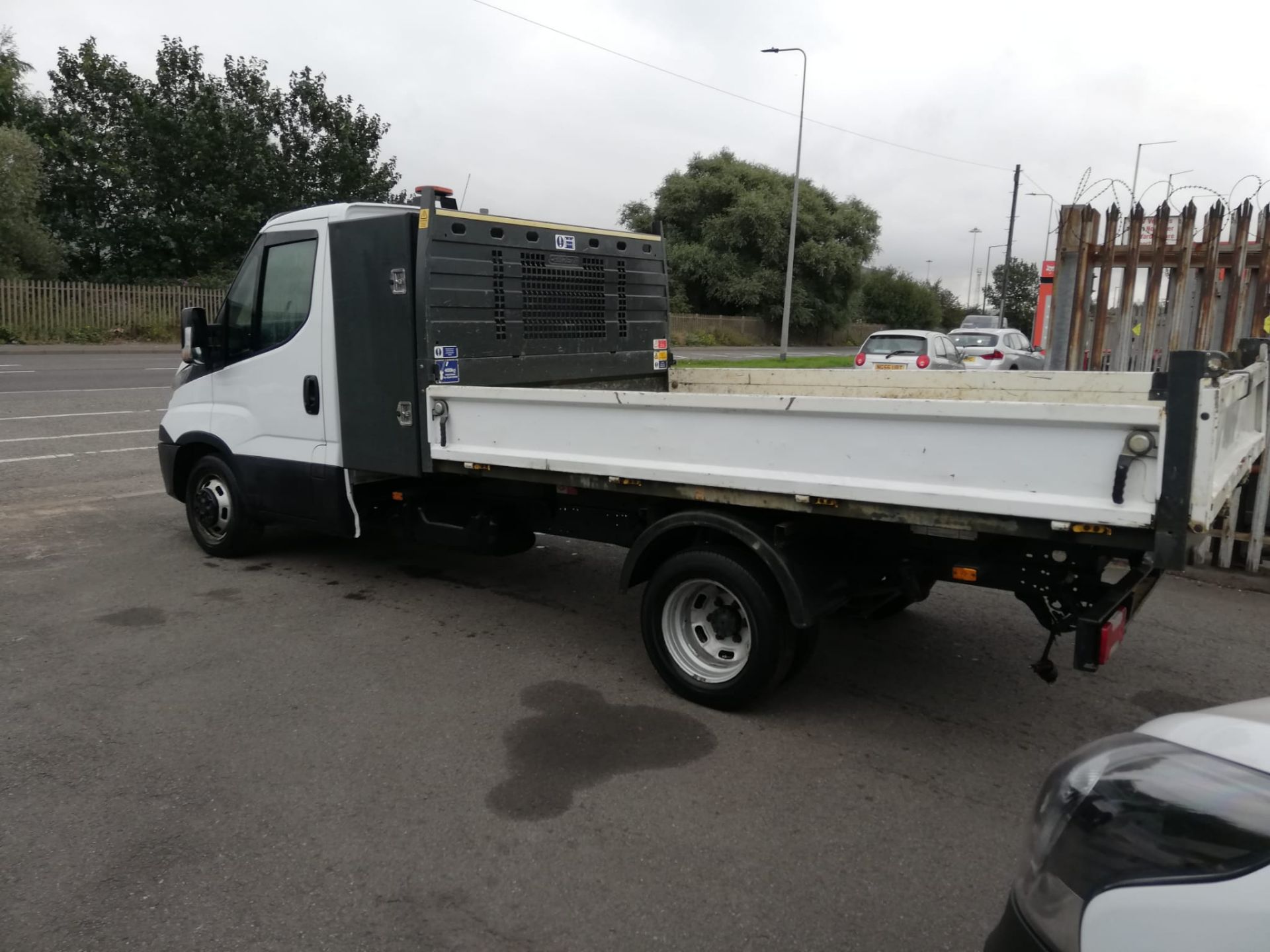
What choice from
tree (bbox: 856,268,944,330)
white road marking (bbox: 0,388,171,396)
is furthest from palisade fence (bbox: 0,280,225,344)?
tree (bbox: 856,268,944,330)

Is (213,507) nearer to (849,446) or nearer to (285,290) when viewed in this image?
(285,290)

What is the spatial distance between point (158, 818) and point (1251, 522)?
706cm

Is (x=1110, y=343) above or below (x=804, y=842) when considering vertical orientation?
above

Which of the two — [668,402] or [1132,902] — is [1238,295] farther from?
[1132,902]

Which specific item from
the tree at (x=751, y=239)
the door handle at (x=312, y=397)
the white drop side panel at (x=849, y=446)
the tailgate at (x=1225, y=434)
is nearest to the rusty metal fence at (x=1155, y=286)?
the tailgate at (x=1225, y=434)

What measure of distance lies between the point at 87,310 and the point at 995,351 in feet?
86.1

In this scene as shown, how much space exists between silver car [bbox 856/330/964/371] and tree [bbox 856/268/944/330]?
51.6 meters

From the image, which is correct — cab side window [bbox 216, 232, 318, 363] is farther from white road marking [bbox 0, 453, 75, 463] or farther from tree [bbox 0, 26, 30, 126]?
tree [bbox 0, 26, 30, 126]

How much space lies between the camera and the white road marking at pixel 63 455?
10391mm

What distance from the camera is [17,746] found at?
4.02m

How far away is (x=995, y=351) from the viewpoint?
21016 mm

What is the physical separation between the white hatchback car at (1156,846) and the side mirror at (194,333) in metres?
6.33

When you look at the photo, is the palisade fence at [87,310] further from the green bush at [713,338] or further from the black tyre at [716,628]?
the black tyre at [716,628]

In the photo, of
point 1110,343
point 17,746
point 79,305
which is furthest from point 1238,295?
point 79,305
